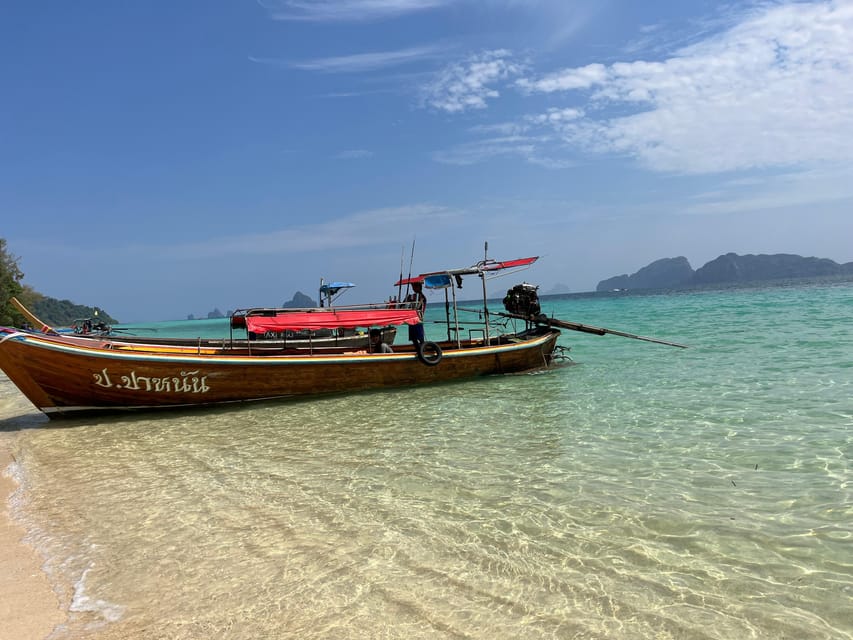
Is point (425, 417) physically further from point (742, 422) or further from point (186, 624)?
point (186, 624)

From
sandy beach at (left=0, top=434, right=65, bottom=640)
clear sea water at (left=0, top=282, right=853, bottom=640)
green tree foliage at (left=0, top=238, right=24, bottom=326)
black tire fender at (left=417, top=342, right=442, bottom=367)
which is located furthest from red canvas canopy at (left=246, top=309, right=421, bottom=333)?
green tree foliage at (left=0, top=238, right=24, bottom=326)

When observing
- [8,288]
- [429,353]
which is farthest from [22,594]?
[8,288]

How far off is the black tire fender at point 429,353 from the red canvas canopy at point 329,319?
27.4 inches

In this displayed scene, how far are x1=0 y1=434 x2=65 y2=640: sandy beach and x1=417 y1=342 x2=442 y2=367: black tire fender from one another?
9179 mm

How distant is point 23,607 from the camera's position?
12.1ft

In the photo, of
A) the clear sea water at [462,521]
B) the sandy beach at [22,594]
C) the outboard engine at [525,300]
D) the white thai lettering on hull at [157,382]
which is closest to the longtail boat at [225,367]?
the white thai lettering on hull at [157,382]

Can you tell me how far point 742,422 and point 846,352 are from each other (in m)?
8.65

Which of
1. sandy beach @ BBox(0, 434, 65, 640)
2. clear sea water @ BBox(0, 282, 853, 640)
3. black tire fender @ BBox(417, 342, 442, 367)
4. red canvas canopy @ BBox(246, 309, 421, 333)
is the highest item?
red canvas canopy @ BBox(246, 309, 421, 333)

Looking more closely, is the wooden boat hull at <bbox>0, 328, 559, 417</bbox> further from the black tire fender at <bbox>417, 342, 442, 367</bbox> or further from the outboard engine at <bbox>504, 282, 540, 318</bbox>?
the outboard engine at <bbox>504, 282, 540, 318</bbox>

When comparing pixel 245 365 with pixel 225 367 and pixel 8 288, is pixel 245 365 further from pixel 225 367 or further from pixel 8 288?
pixel 8 288

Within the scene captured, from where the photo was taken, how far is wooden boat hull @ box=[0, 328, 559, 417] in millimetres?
10203

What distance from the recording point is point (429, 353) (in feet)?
45.5

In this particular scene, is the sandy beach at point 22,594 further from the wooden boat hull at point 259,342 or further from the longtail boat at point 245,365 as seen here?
the wooden boat hull at point 259,342

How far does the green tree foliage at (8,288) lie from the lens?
4097 centimetres
